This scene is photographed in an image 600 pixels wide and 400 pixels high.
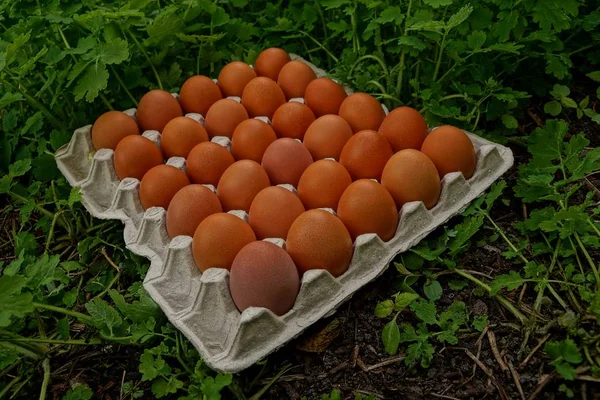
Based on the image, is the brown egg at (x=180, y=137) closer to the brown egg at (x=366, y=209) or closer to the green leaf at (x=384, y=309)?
the brown egg at (x=366, y=209)

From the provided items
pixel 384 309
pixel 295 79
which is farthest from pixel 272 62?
pixel 384 309

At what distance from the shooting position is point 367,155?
1544 millimetres

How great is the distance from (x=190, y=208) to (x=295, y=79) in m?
0.68

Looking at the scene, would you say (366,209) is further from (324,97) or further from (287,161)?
(324,97)

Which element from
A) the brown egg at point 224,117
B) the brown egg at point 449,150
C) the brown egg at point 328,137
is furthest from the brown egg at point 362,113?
the brown egg at point 224,117

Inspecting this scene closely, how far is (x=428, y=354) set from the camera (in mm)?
1232

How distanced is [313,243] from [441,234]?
0.39 m


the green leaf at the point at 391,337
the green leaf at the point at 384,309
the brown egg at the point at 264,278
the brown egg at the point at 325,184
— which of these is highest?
the brown egg at the point at 325,184

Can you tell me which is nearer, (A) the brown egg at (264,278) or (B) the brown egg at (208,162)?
(A) the brown egg at (264,278)

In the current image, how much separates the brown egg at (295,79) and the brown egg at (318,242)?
0.71 m

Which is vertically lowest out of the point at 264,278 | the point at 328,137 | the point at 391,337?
the point at 391,337

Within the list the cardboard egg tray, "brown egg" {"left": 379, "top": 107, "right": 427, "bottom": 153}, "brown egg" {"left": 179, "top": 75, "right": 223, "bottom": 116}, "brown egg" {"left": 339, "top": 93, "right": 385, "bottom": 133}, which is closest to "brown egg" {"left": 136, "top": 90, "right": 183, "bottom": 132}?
"brown egg" {"left": 179, "top": 75, "right": 223, "bottom": 116}

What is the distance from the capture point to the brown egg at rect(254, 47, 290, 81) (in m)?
2.03

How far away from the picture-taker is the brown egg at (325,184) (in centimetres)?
148
